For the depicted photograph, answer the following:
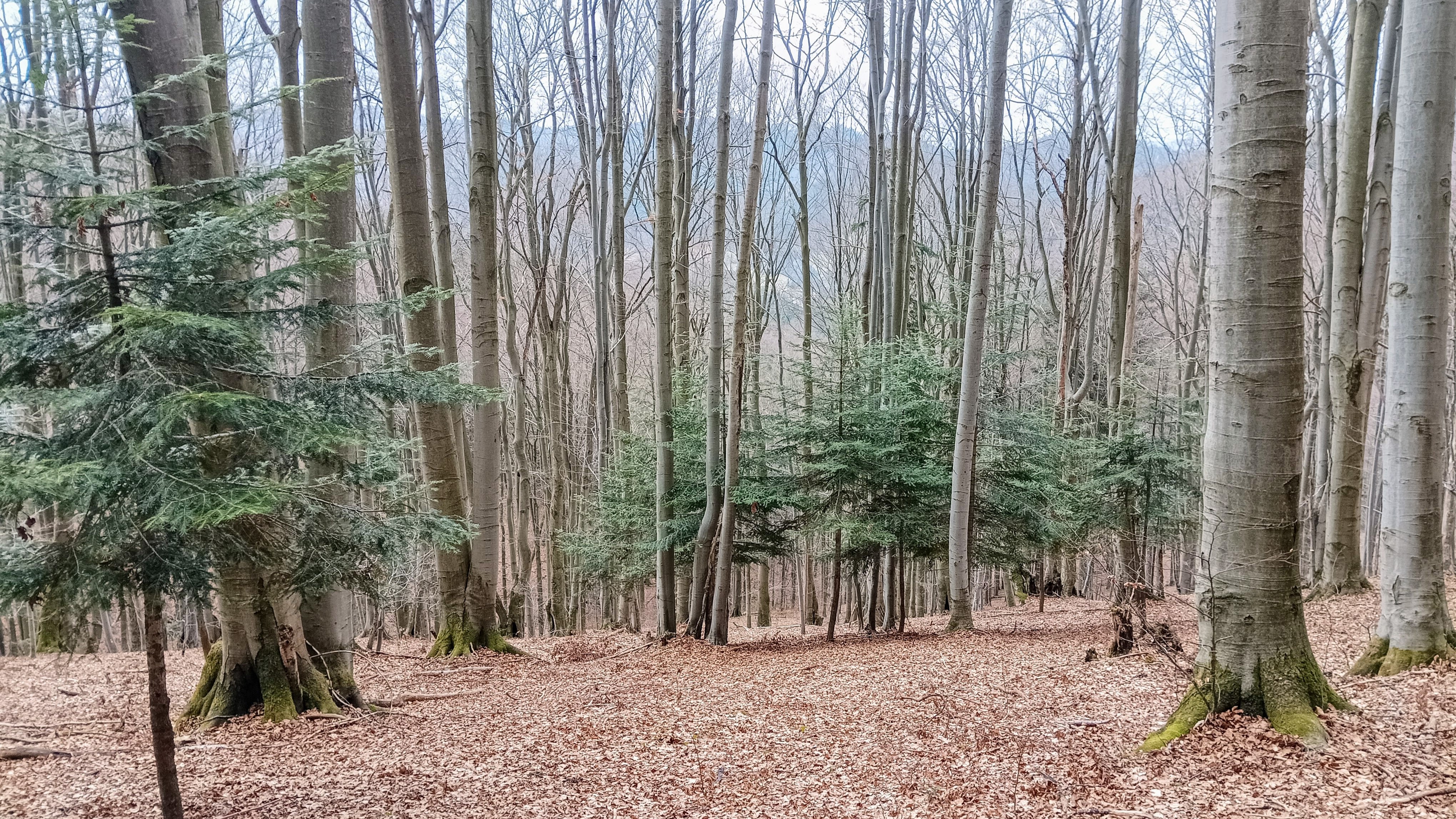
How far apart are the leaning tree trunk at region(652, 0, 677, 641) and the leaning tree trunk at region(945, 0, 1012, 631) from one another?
3396 millimetres

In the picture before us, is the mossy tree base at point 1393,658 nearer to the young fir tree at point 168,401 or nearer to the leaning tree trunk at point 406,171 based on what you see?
the young fir tree at point 168,401

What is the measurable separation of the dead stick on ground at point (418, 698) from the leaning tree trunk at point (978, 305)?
5110mm

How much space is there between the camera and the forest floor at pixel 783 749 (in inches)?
129

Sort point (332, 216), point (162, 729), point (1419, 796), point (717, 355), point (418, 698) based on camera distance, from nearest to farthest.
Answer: point (1419, 796), point (162, 729), point (332, 216), point (418, 698), point (717, 355)

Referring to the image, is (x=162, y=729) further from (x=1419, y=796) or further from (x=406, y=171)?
(x=406, y=171)

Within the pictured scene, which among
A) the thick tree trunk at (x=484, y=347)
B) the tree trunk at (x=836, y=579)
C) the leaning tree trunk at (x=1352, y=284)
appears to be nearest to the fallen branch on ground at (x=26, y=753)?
the thick tree trunk at (x=484, y=347)

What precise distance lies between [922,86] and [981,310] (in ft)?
25.2

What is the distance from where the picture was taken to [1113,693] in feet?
16.6

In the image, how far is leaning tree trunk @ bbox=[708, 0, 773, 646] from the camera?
8.52 m

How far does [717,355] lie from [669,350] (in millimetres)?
1329

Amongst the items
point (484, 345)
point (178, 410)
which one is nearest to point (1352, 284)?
point (484, 345)

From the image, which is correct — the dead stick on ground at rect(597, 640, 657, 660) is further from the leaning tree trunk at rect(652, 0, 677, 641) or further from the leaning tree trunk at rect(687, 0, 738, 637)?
the leaning tree trunk at rect(687, 0, 738, 637)

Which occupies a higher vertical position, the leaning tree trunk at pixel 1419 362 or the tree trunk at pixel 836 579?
the leaning tree trunk at pixel 1419 362

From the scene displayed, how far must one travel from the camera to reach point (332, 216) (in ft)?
18.7
